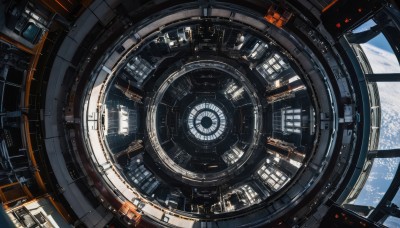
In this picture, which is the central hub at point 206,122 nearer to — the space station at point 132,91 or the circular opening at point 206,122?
the circular opening at point 206,122

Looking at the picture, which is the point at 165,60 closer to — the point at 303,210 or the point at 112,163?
the point at 112,163

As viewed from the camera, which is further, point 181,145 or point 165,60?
point 181,145

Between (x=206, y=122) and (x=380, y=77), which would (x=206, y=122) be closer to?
(x=206, y=122)

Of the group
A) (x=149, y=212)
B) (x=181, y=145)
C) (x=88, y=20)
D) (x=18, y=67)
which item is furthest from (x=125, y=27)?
(x=181, y=145)

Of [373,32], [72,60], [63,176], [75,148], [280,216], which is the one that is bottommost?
[280,216]

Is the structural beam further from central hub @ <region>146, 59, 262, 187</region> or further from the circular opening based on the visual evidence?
the circular opening

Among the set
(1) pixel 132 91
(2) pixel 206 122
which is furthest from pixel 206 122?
(1) pixel 132 91

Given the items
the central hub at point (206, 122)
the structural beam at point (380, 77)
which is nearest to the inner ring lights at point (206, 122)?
the central hub at point (206, 122)
